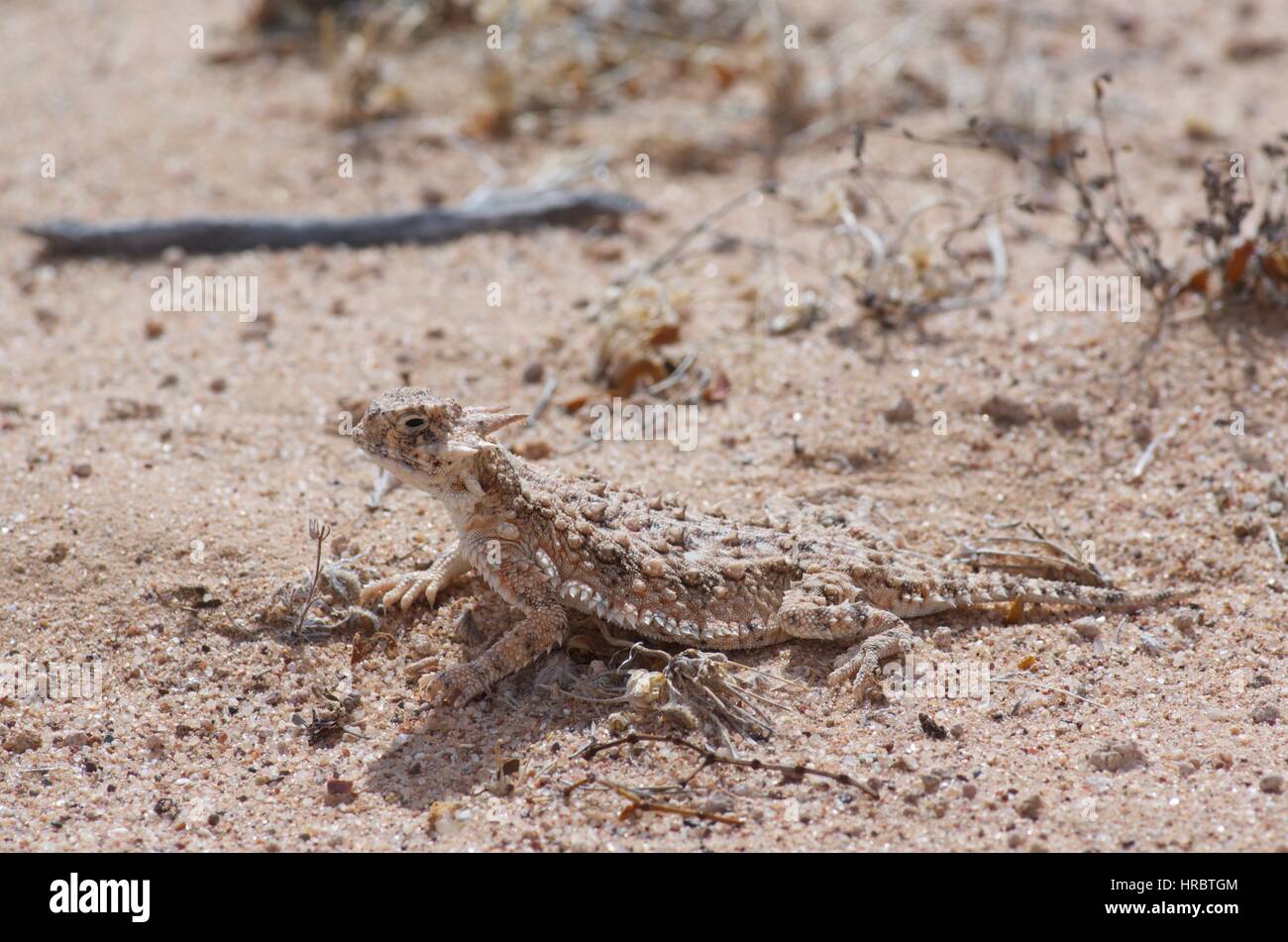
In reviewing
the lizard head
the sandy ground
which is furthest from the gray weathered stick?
the lizard head

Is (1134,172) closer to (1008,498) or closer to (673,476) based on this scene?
(1008,498)

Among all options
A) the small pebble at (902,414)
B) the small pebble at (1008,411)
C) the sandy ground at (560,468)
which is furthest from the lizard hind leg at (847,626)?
the small pebble at (1008,411)

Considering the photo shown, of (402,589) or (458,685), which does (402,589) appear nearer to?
(402,589)

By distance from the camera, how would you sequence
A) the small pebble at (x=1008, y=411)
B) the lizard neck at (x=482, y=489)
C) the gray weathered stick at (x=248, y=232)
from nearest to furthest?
1. the lizard neck at (x=482, y=489)
2. the small pebble at (x=1008, y=411)
3. the gray weathered stick at (x=248, y=232)

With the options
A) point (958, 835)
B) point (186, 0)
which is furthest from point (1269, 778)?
point (186, 0)

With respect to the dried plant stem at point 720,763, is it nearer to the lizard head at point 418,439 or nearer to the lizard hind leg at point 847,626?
the lizard hind leg at point 847,626

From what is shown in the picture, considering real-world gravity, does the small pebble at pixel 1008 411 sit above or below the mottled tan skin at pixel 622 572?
above

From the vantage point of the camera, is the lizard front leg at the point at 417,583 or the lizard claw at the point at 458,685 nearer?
the lizard claw at the point at 458,685

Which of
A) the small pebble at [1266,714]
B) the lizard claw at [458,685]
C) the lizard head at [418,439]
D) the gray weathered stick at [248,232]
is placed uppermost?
the gray weathered stick at [248,232]

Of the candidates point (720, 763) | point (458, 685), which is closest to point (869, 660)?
point (720, 763)
